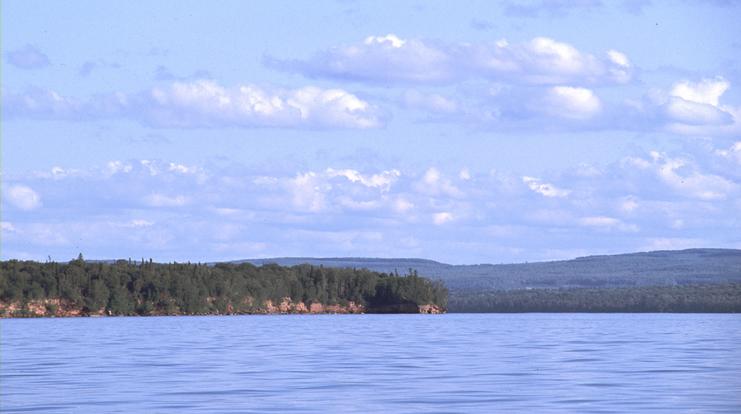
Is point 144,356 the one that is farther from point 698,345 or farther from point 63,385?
point 698,345

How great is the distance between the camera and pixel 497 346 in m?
76.2

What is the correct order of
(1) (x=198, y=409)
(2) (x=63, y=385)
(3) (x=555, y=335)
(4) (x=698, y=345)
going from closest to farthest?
1. (1) (x=198, y=409)
2. (2) (x=63, y=385)
3. (4) (x=698, y=345)
4. (3) (x=555, y=335)

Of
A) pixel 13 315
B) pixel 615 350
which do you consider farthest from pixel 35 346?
pixel 13 315

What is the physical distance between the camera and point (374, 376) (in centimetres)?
5200

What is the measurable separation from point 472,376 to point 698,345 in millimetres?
27906

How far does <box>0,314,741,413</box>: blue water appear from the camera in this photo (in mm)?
41156

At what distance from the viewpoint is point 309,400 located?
42.9 metres

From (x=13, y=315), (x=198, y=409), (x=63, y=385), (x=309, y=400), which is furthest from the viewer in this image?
(x=13, y=315)

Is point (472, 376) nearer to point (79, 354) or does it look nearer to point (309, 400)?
point (309, 400)

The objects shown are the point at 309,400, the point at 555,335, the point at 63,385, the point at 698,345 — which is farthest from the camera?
the point at 555,335

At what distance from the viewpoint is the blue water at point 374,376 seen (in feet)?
135

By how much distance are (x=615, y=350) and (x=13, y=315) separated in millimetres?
136477

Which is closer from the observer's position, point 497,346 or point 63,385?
point 63,385

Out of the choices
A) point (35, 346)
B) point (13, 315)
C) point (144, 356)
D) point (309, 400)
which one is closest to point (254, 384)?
point (309, 400)
